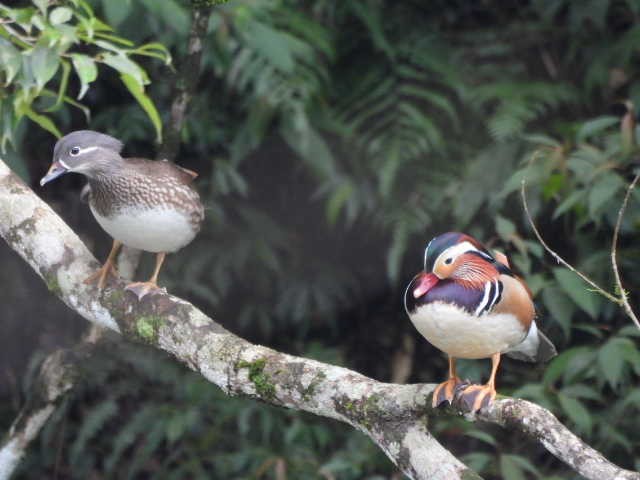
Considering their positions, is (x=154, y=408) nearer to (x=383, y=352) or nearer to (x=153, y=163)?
(x=383, y=352)

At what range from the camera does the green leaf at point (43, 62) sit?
6.97 ft

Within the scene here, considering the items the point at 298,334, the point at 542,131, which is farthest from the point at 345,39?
the point at 298,334

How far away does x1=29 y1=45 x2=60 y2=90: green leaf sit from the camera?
2123 millimetres

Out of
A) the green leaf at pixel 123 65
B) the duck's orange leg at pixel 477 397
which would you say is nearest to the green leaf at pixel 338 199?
the green leaf at pixel 123 65

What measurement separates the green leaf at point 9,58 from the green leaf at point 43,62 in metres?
0.03

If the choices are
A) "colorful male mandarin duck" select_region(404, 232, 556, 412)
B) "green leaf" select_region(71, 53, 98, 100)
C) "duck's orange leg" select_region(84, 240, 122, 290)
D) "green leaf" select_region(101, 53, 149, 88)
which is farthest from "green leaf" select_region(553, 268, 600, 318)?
"green leaf" select_region(71, 53, 98, 100)

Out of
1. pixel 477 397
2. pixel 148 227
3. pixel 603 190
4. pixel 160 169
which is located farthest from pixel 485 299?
pixel 603 190

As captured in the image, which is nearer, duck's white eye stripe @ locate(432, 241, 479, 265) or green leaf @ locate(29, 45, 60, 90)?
duck's white eye stripe @ locate(432, 241, 479, 265)

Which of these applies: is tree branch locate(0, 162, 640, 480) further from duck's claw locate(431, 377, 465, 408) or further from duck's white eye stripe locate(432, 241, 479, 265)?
duck's white eye stripe locate(432, 241, 479, 265)

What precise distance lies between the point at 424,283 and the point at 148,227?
851 mm

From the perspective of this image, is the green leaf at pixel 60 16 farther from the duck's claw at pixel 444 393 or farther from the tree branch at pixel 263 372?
the duck's claw at pixel 444 393

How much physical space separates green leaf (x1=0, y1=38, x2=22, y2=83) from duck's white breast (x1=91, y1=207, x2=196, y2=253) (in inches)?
19.4

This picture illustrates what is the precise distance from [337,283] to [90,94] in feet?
4.43

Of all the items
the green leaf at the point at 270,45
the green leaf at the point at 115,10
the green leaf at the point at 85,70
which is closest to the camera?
the green leaf at the point at 85,70
